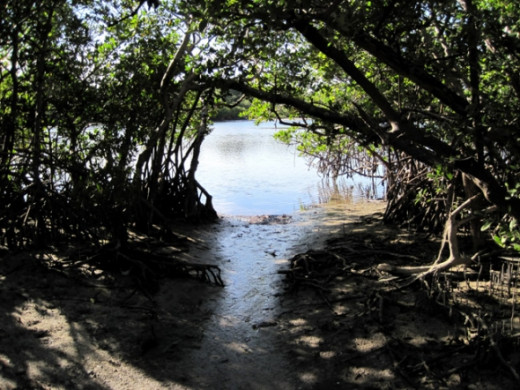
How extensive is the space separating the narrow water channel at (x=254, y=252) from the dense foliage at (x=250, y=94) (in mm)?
1241

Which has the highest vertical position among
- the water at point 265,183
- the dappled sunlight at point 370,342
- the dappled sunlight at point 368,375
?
the water at point 265,183

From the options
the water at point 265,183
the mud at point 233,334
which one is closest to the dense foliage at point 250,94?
the mud at point 233,334

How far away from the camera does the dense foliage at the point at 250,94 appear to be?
11.8ft

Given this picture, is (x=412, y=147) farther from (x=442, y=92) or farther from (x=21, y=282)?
(x=21, y=282)

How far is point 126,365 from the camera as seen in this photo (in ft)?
11.2

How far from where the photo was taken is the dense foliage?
3.60 m

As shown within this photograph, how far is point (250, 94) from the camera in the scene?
5043 mm

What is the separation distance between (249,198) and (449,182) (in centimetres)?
737

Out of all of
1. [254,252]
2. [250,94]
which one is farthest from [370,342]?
[254,252]

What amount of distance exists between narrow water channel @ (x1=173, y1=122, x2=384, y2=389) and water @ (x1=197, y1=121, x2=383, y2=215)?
0.03m

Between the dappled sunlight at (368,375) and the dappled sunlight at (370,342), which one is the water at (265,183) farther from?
the dappled sunlight at (368,375)

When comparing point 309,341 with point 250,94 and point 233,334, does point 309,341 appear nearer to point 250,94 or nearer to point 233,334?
point 233,334

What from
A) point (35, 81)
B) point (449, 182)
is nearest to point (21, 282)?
point (35, 81)

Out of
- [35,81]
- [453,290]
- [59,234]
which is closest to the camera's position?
[453,290]
